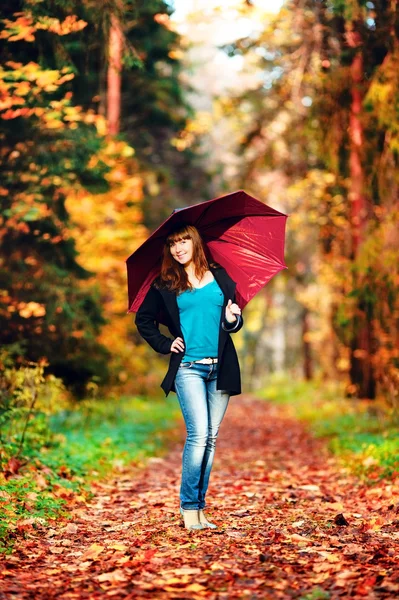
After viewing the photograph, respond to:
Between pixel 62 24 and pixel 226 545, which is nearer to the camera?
pixel 226 545

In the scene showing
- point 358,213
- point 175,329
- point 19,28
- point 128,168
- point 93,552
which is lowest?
point 93,552

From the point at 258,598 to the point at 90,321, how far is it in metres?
8.05

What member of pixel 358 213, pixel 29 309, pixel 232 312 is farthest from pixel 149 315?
pixel 358 213

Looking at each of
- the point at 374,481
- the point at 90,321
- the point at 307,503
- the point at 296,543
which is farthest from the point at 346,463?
the point at 90,321

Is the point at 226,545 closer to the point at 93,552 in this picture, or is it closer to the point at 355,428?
the point at 93,552

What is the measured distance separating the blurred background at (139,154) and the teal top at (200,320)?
307 centimetres

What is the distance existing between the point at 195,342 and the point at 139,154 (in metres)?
15.2

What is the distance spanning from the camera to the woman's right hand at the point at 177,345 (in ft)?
17.8

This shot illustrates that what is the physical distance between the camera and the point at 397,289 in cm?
1118

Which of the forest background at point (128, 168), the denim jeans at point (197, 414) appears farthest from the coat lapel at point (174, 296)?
the forest background at point (128, 168)

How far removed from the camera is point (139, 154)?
1994 centimetres

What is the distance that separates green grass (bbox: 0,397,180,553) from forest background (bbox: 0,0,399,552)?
0.11 metres

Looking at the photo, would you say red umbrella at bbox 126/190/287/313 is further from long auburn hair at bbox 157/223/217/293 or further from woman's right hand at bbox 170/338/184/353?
woman's right hand at bbox 170/338/184/353

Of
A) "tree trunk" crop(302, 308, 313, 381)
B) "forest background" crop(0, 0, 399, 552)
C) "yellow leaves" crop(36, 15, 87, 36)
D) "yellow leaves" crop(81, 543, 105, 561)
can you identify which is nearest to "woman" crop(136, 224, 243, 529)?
"yellow leaves" crop(81, 543, 105, 561)
